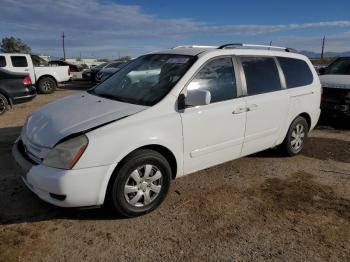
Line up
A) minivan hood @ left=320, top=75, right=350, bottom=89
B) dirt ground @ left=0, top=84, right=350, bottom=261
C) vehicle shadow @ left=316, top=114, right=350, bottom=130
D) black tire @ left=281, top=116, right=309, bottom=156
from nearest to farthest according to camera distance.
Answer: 1. dirt ground @ left=0, top=84, right=350, bottom=261
2. black tire @ left=281, top=116, right=309, bottom=156
3. minivan hood @ left=320, top=75, right=350, bottom=89
4. vehicle shadow @ left=316, top=114, right=350, bottom=130

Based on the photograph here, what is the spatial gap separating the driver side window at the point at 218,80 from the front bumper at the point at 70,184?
1437 millimetres

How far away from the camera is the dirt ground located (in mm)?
3279

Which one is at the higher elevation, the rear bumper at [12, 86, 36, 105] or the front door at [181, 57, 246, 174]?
the front door at [181, 57, 246, 174]

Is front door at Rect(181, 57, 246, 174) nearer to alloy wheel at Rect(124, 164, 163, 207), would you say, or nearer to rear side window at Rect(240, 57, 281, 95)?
rear side window at Rect(240, 57, 281, 95)

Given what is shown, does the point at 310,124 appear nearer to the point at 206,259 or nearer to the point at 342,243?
the point at 342,243

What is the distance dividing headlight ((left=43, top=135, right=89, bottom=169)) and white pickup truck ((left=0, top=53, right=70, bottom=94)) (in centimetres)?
1252

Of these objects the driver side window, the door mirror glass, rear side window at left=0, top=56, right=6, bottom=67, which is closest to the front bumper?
the door mirror glass

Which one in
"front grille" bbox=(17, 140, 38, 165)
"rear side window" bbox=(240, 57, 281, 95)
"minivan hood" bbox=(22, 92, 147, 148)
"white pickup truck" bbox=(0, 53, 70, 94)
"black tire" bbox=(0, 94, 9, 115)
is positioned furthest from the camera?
"white pickup truck" bbox=(0, 53, 70, 94)

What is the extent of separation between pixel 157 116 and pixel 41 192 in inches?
53.1

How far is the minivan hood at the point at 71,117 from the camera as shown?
11.7ft

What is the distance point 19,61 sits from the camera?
14.9 meters

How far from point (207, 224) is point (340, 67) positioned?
307 inches

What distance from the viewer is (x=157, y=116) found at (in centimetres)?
384

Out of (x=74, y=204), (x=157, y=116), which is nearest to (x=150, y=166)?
(x=157, y=116)
